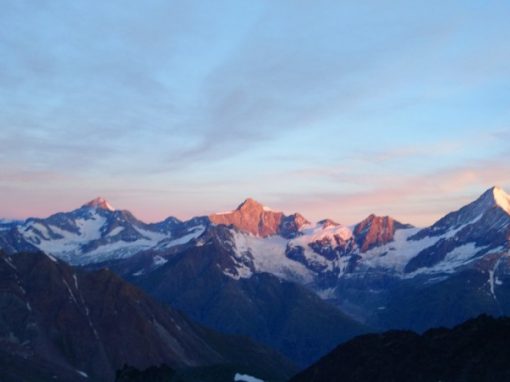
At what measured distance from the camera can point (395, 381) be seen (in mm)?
199125

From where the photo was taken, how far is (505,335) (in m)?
200

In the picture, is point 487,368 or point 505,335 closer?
point 487,368

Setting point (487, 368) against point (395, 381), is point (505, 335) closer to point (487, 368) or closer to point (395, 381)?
point (487, 368)

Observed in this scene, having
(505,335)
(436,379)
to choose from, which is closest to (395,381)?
(436,379)

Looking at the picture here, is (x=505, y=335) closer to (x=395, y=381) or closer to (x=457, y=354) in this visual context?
(x=457, y=354)

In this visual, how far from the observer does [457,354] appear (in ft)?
654

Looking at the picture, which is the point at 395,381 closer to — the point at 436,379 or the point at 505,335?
the point at 436,379

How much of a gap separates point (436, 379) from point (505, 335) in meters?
21.4

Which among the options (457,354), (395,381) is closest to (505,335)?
(457,354)

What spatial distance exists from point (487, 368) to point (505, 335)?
51.3ft

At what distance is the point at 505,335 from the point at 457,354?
40.2ft

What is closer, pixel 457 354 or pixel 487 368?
pixel 487 368

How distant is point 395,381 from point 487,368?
22513 mm
